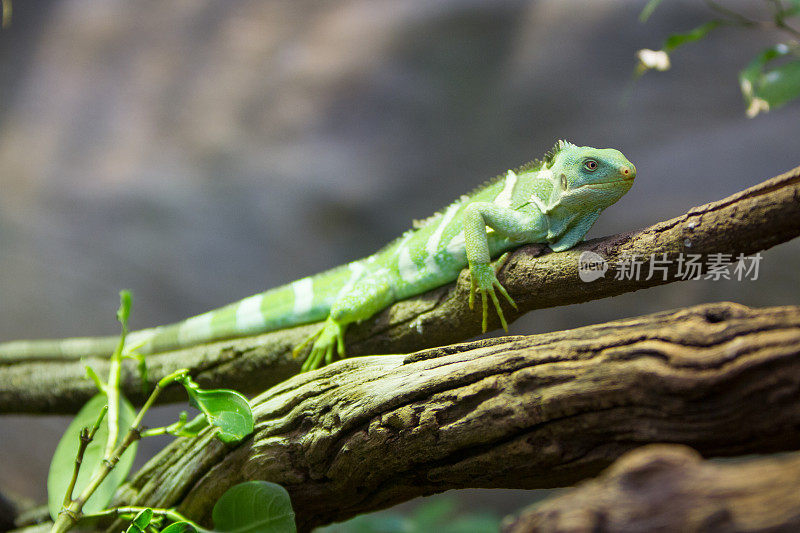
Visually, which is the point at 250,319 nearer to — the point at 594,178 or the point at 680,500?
the point at 594,178

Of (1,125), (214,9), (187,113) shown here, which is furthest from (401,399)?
(1,125)

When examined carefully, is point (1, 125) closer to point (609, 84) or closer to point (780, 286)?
point (609, 84)

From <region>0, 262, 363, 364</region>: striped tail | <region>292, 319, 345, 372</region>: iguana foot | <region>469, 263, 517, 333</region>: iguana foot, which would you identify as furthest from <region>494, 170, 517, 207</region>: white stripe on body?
A: <region>292, 319, 345, 372</region>: iguana foot

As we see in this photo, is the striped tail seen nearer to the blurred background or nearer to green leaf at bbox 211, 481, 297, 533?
green leaf at bbox 211, 481, 297, 533

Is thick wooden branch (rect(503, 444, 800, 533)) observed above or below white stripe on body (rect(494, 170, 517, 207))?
below

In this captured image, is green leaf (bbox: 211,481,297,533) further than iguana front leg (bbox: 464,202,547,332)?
No

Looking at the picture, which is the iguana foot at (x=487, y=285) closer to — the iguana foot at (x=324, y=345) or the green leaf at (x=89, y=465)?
the iguana foot at (x=324, y=345)

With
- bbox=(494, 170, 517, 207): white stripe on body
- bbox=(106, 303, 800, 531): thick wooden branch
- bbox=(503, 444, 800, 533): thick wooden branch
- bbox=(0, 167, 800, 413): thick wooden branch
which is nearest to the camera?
bbox=(503, 444, 800, 533): thick wooden branch
